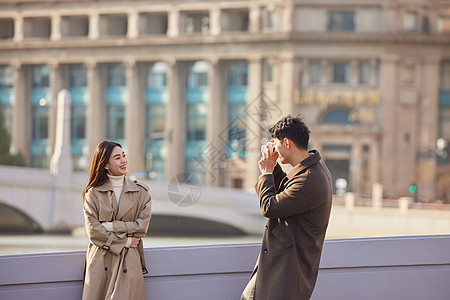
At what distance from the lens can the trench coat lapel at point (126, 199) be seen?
491 cm

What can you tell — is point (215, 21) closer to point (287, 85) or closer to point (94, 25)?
point (287, 85)

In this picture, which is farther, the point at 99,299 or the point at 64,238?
the point at 64,238

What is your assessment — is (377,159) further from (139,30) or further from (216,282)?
(216,282)

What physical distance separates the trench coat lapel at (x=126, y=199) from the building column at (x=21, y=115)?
48.5m

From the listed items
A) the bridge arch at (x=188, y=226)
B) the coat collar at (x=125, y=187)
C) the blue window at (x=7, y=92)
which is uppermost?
the blue window at (x=7, y=92)

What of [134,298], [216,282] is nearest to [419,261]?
[216,282]

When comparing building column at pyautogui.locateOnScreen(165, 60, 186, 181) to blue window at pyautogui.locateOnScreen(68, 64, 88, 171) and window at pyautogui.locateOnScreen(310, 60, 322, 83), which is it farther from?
window at pyautogui.locateOnScreen(310, 60, 322, 83)

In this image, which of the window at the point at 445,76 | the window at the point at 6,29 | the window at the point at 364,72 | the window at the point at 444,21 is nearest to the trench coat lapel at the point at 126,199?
the window at the point at 364,72

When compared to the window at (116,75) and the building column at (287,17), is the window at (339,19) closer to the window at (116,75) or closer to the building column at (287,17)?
the building column at (287,17)

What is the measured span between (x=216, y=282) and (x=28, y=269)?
4.43 feet

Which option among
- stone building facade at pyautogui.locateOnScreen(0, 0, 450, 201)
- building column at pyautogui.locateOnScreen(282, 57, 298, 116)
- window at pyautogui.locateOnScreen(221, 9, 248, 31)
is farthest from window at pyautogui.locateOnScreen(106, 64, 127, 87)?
building column at pyautogui.locateOnScreen(282, 57, 298, 116)

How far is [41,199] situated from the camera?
110 ft

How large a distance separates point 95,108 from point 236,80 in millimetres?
10394

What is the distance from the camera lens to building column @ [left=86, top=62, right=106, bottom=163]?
2044 inches
